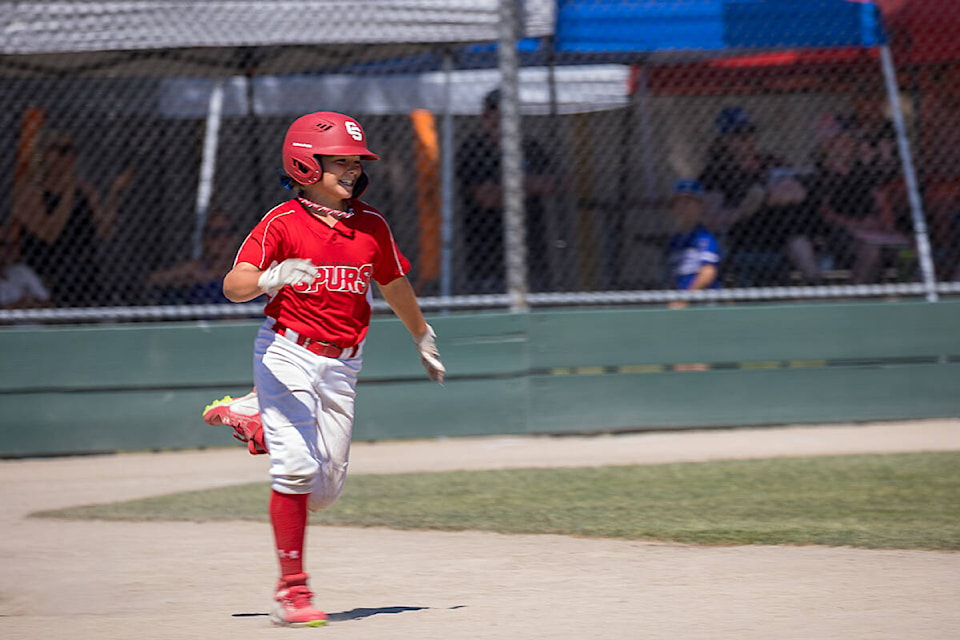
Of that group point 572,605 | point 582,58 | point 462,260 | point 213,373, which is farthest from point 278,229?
point 582,58

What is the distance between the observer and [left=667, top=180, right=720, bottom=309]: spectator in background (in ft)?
28.0

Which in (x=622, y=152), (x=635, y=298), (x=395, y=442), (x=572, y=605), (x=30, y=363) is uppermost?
(x=622, y=152)

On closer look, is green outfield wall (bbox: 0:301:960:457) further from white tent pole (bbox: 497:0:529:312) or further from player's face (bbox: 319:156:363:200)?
player's face (bbox: 319:156:363:200)

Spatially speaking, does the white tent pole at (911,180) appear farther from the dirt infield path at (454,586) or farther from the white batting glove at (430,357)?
the white batting glove at (430,357)

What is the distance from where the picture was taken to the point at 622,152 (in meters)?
9.11

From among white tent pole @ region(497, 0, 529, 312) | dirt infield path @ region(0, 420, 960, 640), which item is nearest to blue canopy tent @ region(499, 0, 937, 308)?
white tent pole @ region(497, 0, 529, 312)

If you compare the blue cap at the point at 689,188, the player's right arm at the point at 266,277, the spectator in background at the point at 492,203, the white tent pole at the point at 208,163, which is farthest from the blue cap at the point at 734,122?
the player's right arm at the point at 266,277

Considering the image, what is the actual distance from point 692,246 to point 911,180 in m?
1.59

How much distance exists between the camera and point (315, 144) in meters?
3.91

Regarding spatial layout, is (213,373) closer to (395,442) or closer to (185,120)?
(395,442)

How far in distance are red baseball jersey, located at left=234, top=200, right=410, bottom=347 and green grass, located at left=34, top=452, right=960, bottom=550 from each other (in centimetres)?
179

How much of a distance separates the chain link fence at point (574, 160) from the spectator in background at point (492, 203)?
16mm

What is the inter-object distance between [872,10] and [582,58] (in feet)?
7.05

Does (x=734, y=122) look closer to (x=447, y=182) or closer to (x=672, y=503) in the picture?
(x=447, y=182)
